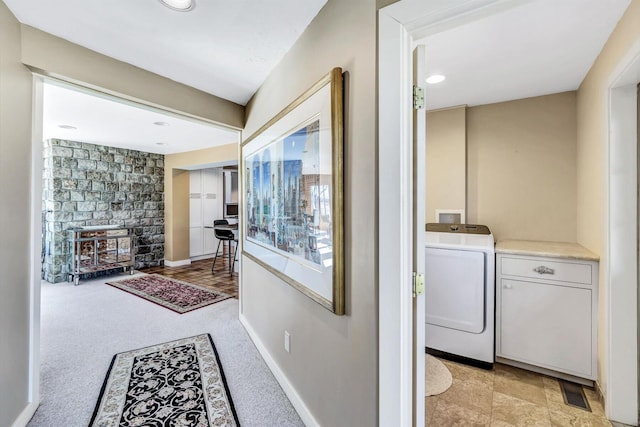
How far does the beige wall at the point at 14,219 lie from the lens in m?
1.39

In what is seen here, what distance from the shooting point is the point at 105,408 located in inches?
67.8

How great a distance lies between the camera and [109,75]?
6.00 ft

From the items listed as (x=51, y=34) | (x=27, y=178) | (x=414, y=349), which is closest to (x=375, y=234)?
(x=414, y=349)

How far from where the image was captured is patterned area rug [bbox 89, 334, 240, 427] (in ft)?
5.37

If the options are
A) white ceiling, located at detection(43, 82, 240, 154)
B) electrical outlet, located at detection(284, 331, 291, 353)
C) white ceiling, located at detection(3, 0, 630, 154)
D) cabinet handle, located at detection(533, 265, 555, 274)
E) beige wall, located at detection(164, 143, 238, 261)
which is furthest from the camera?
beige wall, located at detection(164, 143, 238, 261)

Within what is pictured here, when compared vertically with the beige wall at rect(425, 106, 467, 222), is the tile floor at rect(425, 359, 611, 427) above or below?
below

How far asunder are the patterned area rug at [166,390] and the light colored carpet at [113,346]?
0.07 m

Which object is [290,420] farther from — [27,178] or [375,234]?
[27,178]

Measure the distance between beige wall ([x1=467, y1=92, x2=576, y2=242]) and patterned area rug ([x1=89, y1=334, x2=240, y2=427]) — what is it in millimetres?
2589

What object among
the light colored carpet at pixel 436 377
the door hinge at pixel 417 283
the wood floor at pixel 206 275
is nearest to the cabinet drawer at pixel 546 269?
the light colored carpet at pixel 436 377

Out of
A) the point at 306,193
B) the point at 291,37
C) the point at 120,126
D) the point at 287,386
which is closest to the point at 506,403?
the point at 287,386

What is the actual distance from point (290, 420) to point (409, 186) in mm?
1499

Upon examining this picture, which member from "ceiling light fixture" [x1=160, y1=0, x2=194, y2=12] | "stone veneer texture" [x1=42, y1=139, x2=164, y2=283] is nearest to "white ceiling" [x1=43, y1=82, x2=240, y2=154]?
"stone veneer texture" [x1=42, y1=139, x2=164, y2=283]

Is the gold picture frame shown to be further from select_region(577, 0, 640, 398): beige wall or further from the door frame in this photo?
select_region(577, 0, 640, 398): beige wall
